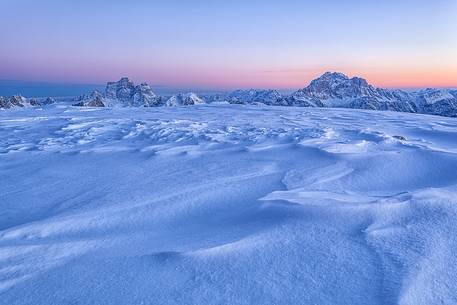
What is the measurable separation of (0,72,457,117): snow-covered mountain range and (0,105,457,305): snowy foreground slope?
119104 mm

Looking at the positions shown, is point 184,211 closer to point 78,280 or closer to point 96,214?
point 96,214

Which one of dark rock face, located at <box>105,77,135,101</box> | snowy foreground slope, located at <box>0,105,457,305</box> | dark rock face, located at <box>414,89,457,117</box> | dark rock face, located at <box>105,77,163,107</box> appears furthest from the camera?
dark rock face, located at <box>105,77,135,101</box>

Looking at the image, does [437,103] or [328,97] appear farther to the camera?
[328,97]

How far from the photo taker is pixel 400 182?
3.77 metres

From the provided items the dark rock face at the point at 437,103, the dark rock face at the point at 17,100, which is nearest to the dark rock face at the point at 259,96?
the dark rock face at the point at 437,103

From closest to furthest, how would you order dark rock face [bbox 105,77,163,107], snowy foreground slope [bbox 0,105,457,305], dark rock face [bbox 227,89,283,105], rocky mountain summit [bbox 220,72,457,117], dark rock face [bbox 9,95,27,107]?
snowy foreground slope [bbox 0,105,457,305], dark rock face [bbox 9,95,27,107], dark rock face [bbox 227,89,283,105], rocky mountain summit [bbox 220,72,457,117], dark rock face [bbox 105,77,163,107]

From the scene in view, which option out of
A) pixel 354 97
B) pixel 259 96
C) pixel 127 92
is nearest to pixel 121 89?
pixel 127 92

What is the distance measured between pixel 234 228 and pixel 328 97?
17966cm

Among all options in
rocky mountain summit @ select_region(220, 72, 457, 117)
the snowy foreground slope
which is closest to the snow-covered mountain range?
rocky mountain summit @ select_region(220, 72, 457, 117)

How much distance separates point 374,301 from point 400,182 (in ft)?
7.48

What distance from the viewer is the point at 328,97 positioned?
175 meters

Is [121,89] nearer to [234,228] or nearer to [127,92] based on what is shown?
[127,92]

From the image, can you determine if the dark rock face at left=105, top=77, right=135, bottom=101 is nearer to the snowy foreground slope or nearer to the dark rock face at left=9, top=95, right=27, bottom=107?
the dark rock face at left=9, top=95, right=27, bottom=107

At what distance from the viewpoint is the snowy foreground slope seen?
1875 millimetres
